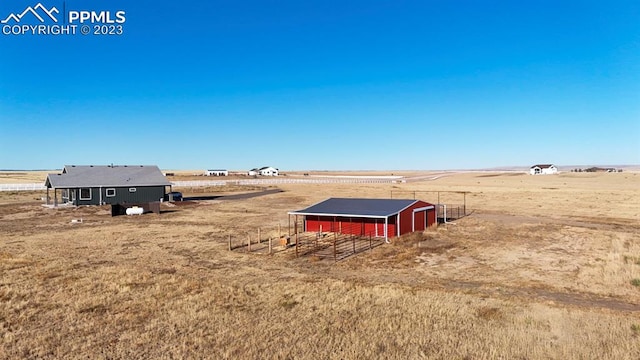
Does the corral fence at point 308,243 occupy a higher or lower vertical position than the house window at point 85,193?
lower

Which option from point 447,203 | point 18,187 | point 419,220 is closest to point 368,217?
point 419,220

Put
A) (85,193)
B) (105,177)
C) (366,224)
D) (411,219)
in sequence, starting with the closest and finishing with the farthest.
Answer: (366,224) < (411,219) < (85,193) < (105,177)

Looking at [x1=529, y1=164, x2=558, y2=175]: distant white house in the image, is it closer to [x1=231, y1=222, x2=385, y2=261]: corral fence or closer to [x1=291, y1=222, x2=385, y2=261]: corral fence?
[x1=291, y1=222, x2=385, y2=261]: corral fence

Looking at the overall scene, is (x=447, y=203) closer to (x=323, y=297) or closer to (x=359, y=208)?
(x=359, y=208)

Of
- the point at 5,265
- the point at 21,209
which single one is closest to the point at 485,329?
the point at 5,265

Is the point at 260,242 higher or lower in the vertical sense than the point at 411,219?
lower

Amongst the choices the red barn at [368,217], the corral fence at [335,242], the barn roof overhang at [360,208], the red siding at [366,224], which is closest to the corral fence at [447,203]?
the red siding at [366,224]

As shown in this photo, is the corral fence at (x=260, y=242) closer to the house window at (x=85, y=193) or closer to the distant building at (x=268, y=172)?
the house window at (x=85, y=193)
